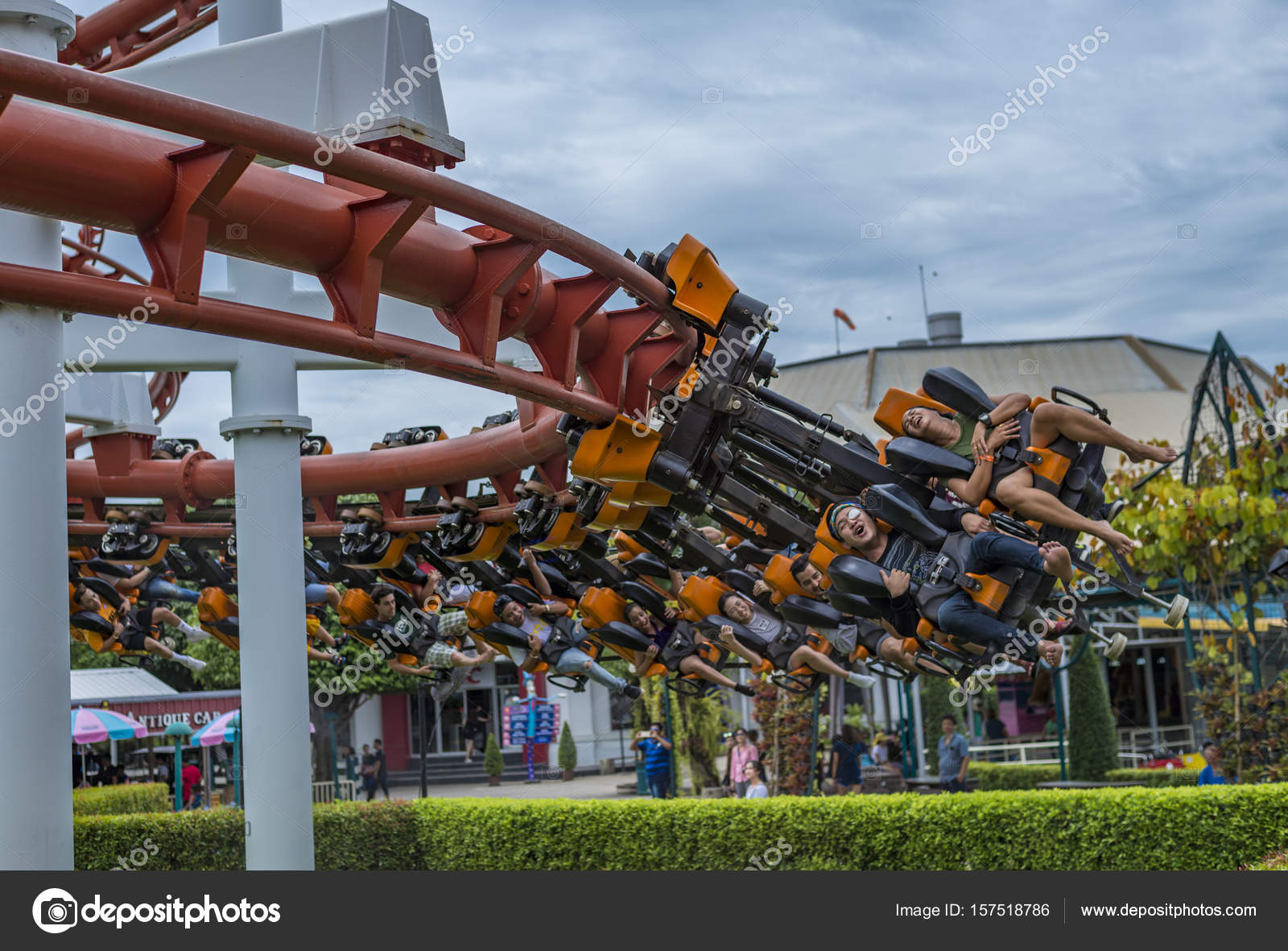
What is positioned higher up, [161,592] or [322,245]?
[322,245]

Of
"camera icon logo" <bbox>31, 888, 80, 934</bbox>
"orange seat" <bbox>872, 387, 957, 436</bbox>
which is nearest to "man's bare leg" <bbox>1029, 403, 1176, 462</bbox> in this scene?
"orange seat" <bbox>872, 387, 957, 436</bbox>

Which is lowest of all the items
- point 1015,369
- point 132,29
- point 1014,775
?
point 1014,775

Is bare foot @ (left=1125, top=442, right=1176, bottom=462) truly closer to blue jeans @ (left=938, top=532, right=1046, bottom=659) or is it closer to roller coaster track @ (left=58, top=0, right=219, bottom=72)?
blue jeans @ (left=938, top=532, right=1046, bottom=659)

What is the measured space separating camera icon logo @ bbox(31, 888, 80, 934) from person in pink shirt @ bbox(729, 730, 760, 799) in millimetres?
11687

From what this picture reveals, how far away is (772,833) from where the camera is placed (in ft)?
36.1

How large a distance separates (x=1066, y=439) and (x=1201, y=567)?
787 cm

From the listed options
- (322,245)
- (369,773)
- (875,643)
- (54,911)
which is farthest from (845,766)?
(322,245)

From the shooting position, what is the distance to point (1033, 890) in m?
6.60

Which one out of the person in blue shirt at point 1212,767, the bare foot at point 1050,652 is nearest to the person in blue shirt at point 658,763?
the person in blue shirt at point 1212,767

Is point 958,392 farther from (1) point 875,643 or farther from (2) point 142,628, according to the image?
(2) point 142,628

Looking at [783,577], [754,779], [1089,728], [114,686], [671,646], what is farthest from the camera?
[114,686]

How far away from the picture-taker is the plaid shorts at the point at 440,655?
12.4m

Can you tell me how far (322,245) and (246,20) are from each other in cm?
450

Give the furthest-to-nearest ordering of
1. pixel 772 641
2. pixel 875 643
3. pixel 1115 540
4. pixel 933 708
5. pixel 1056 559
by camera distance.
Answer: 1. pixel 933 708
2. pixel 772 641
3. pixel 875 643
4. pixel 1056 559
5. pixel 1115 540
